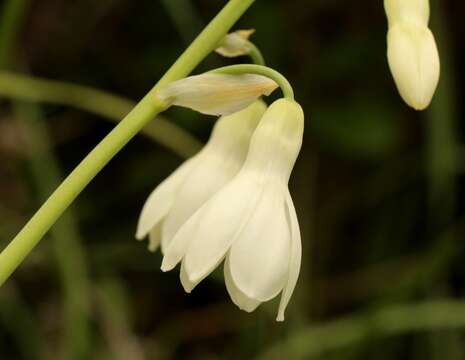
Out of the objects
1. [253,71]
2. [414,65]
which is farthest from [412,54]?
[253,71]

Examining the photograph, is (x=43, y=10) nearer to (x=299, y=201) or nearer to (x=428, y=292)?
(x=299, y=201)

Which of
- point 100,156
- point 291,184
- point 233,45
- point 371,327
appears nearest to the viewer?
point 100,156

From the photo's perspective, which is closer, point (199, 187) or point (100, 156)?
point (100, 156)

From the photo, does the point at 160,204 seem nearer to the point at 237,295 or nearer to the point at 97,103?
the point at 237,295

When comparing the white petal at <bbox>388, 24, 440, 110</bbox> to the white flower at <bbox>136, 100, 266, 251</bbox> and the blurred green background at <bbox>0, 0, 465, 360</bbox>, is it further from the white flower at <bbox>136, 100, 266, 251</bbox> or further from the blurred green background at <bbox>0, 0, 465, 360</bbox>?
the blurred green background at <bbox>0, 0, 465, 360</bbox>

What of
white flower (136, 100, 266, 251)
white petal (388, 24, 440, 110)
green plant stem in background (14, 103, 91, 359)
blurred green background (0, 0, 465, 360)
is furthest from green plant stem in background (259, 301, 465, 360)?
white petal (388, 24, 440, 110)

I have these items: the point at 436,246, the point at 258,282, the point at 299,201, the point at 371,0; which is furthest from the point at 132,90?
the point at 258,282

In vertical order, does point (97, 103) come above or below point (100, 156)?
below
